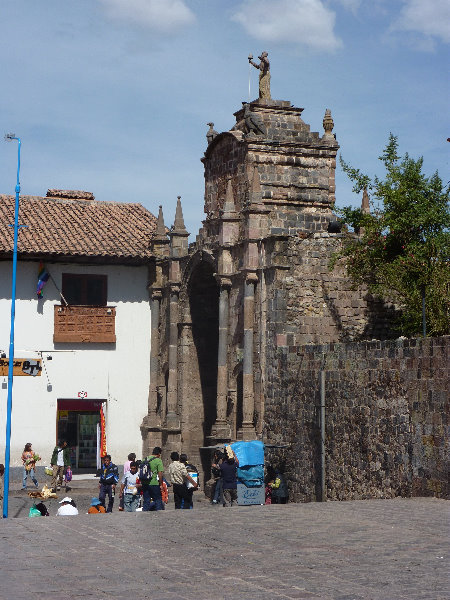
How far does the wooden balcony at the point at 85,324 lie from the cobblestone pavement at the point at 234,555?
1762 centimetres

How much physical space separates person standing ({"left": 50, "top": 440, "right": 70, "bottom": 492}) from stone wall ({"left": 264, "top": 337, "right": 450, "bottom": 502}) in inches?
256

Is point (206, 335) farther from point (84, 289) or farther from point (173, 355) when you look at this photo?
point (84, 289)

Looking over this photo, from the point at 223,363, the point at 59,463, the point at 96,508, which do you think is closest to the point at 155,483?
the point at 96,508

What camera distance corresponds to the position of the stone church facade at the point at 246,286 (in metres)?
25.9

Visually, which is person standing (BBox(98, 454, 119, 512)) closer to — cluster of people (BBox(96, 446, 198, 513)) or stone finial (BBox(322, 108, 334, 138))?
cluster of people (BBox(96, 446, 198, 513))

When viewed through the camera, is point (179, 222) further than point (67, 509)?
Yes

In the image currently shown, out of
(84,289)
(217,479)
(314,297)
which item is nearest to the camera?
(217,479)

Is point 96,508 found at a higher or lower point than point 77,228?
lower

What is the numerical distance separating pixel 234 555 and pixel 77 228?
2384cm

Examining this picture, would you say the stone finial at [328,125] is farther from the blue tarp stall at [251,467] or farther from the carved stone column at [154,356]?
the blue tarp stall at [251,467]

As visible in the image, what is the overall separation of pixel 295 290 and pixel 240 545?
1441 centimetres

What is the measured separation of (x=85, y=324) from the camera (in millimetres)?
32625

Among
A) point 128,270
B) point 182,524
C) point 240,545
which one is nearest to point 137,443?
point 128,270

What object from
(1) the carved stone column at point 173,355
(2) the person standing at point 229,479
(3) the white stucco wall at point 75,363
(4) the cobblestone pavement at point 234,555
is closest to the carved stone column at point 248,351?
(2) the person standing at point 229,479
